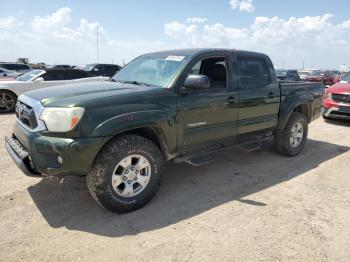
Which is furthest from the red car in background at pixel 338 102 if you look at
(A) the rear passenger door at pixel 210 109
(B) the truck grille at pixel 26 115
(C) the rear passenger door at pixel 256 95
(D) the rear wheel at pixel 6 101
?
(D) the rear wheel at pixel 6 101

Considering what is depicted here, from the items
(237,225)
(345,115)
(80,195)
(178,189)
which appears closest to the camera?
(237,225)

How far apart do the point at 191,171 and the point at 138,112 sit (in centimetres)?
184

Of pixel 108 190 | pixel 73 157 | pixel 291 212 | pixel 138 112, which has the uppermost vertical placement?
pixel 138 112

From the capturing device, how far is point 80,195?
4.14 m

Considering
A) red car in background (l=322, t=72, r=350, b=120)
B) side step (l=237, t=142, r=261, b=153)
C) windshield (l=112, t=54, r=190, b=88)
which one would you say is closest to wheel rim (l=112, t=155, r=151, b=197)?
windshield (l=112, t=54, r=190, b=88)

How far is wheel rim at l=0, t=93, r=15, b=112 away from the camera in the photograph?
33.9ft

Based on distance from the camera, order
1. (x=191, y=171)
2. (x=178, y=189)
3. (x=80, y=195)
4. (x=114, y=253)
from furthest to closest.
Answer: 1. (x=191, y=171)
2. (x=178, y=189)
3. (x=80, y=195)
4. (x=114, y=253)

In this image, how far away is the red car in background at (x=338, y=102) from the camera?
8.92m

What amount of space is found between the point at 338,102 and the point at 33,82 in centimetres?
936

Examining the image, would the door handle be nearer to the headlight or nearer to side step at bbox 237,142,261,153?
side step at bbox 237,142,261,153

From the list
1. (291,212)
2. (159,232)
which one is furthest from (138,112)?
(291,212)

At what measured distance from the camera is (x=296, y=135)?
A: 611cm

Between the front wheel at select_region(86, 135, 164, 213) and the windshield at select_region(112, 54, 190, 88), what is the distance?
0.90 metres

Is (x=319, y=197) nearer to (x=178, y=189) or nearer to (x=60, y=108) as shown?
(x=178, y=189)
